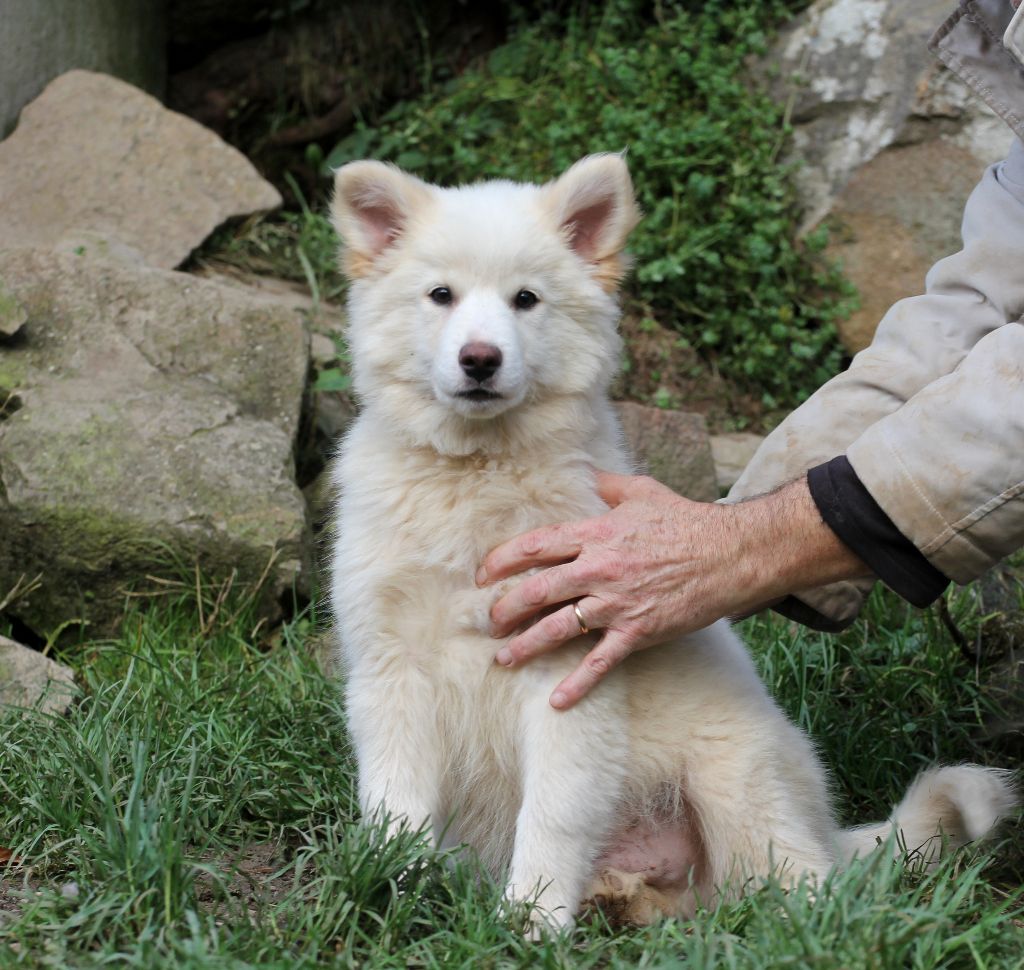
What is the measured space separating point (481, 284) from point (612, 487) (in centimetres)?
55

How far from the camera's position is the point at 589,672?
8.23ft

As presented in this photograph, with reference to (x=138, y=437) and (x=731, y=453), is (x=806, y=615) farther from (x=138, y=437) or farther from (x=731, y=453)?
(x=731, y=453)

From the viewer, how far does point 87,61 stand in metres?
6.14

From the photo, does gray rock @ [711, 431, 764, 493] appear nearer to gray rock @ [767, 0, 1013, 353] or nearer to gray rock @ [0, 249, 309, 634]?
gray rock @ [767, 0, 1013, 353]

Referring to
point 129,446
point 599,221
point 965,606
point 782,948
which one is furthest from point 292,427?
point 782,948

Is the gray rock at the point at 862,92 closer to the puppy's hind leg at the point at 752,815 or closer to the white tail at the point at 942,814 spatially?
the white tail at the point at 942,814

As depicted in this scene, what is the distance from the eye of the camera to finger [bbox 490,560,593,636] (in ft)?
8.37

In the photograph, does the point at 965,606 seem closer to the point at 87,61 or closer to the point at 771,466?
the point at 771,466

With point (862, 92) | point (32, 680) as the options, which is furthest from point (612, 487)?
point (862, 92)

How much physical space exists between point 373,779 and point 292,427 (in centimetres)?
232

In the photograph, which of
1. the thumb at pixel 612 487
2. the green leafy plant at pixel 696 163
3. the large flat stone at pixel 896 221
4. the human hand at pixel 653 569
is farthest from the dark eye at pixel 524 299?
the large flat stone at pixel 896 221

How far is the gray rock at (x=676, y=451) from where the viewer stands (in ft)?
15.8

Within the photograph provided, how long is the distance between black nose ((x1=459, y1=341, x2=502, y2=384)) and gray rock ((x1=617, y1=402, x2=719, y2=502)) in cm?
220

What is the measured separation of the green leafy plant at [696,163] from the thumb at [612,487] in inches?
124
